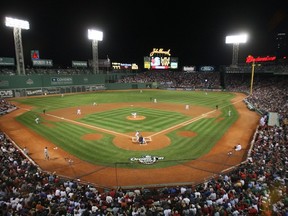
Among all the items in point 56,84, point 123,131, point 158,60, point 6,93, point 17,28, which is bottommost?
point 123,131

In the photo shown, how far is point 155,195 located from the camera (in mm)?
11734

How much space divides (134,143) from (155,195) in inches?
384

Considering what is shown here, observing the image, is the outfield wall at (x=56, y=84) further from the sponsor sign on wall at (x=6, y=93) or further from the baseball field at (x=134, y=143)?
the baseball field at (x=134, y=143)

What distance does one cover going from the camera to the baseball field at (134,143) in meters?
15.8

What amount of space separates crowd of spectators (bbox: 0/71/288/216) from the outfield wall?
150 feet

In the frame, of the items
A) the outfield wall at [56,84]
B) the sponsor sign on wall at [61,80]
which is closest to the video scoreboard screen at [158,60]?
the outfield wall at [56,84]

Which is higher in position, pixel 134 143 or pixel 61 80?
pixel 61 80

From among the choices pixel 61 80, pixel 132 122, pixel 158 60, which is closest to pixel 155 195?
pixel 132 122

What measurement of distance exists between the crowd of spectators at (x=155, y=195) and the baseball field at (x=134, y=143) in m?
2.12

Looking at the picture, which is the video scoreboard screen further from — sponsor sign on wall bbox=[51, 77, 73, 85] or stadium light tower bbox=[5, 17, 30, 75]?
stadium light tower bbox=[5, 17, 30, 75]

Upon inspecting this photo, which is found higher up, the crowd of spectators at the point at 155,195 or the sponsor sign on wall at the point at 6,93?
the sponsor sign on wall at the point at 6,93

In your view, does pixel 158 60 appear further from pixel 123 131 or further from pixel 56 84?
pixel 123 131

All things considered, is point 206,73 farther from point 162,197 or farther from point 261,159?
point 162,197

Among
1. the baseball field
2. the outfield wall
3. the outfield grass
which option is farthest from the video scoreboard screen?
the baseball field
